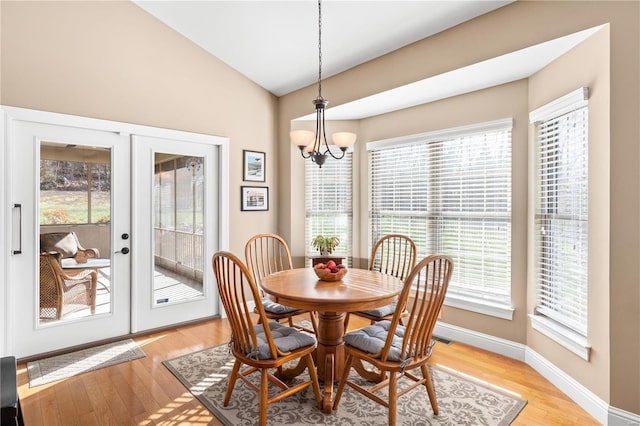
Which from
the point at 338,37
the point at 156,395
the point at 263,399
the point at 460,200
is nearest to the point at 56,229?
the point at 156,395

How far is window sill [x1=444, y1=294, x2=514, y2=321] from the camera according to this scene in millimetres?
3139

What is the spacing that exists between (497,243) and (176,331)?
11.1 ft

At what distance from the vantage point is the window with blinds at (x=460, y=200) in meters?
3.24

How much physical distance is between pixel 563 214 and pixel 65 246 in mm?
4226

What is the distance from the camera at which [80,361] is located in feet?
9.64

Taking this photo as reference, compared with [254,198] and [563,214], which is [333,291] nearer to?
[563,214]

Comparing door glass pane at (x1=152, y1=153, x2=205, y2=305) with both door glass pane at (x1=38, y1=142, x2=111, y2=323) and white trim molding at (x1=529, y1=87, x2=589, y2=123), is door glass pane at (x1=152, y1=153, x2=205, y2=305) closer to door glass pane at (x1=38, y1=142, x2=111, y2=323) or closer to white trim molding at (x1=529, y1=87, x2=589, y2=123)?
door glass pane at (x1=38, y1=142, x2=111, y2=323)

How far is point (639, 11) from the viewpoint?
1.98 metres

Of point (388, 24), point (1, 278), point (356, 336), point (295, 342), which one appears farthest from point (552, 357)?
point (1, 278)

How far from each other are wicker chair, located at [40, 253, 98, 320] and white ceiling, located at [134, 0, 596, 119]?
2618mm

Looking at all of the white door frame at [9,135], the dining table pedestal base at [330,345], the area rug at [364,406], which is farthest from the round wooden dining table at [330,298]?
the white door frame at [9,135]

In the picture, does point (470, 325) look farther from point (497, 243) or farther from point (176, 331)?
point (176, 331)

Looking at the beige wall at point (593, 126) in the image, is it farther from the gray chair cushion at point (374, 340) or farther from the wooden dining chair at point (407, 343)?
the gray chair cushion at point (374, 340)

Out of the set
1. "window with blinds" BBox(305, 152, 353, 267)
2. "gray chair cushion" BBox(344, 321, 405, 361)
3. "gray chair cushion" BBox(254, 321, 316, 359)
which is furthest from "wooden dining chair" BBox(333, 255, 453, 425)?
"window with blinds" BBox(305, 152, 353, 267)
